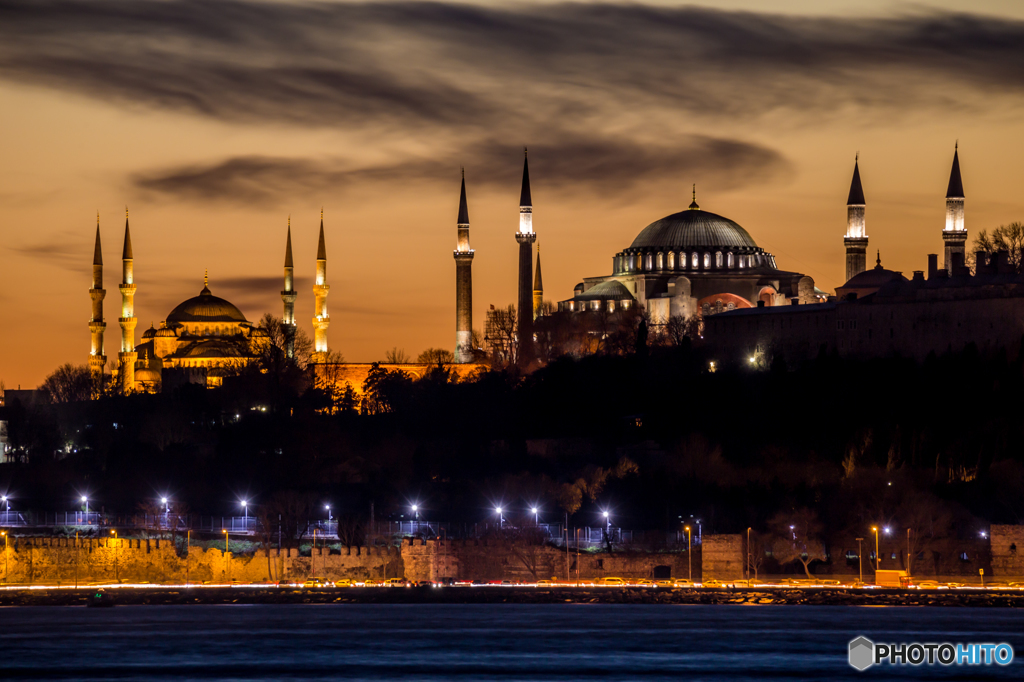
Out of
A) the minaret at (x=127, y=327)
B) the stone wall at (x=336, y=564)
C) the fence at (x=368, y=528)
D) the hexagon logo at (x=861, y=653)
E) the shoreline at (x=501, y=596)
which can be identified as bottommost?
the hexagon logo at (x=861, y=653)

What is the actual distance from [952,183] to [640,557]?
35.2 metres

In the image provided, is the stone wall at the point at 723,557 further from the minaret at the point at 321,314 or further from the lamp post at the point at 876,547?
the minaret at the point at 321,314

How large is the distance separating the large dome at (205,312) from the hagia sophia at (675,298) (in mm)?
76

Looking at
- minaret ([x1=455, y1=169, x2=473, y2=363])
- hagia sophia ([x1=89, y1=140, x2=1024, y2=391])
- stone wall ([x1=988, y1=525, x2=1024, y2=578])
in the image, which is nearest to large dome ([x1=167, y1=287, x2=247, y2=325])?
hagia sophia ([x1=89, y1=140, x2=1024, y2=391])

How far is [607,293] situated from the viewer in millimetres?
101250

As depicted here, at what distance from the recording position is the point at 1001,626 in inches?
2007

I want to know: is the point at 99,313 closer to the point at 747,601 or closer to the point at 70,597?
the point at 70,597

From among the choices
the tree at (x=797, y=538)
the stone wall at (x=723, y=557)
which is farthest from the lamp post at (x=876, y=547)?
the stone wall at (x=723, y=557)

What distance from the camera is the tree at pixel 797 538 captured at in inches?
2336

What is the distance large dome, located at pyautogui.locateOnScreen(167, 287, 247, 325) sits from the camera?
10969cm

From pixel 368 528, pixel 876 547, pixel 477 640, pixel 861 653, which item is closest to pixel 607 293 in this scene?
pixel 368 528

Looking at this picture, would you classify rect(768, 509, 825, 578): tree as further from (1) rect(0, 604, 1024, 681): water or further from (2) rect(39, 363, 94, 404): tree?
(2) rect(39, 363, 94, 404): tree

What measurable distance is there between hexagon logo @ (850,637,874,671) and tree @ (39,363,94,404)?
6342 cm

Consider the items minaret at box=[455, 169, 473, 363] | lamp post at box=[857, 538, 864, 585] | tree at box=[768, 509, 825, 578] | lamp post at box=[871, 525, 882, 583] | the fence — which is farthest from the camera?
minaret at box=[455, 169, 473, 363]
